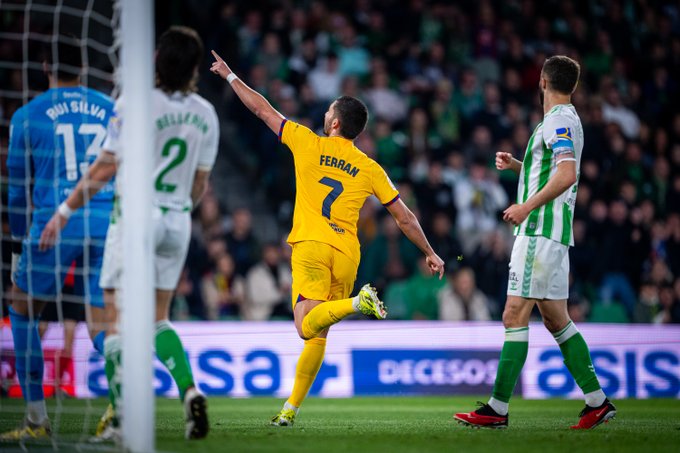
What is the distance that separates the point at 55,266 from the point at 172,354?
Answer: 1169mm

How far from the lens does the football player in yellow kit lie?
6965 millimetres

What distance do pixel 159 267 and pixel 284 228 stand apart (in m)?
8.83

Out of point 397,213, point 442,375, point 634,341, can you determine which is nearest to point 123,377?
point 397,213

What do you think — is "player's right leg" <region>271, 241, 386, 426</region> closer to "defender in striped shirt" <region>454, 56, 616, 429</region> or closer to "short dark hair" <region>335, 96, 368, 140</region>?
"short dark hair" <region>335, 96, 368, 140</region>

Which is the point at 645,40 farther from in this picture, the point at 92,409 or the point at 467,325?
the point at 92,409

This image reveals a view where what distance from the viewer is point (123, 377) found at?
5027 mm

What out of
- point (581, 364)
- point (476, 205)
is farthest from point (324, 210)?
point (476, 205)

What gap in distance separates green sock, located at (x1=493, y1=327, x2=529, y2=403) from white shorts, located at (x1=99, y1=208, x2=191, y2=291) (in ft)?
7.66

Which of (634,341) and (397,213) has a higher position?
(397,213)

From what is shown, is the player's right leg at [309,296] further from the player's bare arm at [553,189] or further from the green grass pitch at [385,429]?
the player's bare arm at [553,189]

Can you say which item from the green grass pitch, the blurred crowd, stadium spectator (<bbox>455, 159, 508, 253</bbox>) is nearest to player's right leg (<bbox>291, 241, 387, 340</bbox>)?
the green grass pitch

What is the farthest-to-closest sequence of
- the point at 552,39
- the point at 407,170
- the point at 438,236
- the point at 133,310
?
the point at 552,39, the point at 407,170, the point at 438,236, the point at 133,310

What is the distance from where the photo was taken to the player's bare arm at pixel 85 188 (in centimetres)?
553

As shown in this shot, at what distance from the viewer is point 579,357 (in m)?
6.85
